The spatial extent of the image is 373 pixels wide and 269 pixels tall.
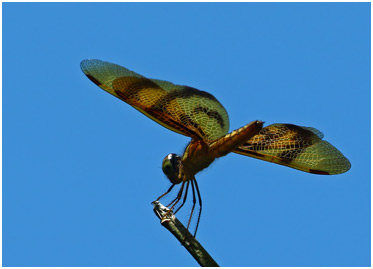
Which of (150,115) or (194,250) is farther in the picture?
(150,115)

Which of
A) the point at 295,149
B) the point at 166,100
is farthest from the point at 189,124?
the point at 295,149

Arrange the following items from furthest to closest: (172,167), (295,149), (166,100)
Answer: (295,149)
(166,100)
(172,167)

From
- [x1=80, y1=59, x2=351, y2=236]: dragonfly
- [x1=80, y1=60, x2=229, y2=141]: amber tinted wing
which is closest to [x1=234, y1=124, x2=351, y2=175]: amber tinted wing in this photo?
[x1=80, y1=59, x2=351, y2=236]: dragonfly

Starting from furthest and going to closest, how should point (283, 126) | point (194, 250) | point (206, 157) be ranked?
point (283, 126) → point (206, 157) → point (194, 250)

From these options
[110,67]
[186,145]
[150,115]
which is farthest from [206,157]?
[110,67]

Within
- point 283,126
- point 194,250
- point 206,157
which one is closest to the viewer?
point 194,250

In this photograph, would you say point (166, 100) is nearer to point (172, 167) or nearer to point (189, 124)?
point (189, 124)

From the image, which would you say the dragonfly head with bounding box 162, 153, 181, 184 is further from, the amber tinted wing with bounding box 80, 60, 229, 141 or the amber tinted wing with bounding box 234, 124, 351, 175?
the amber tinted wing with bounding box 234, 124, 351, 175

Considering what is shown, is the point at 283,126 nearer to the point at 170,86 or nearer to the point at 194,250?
the point at 170,86
